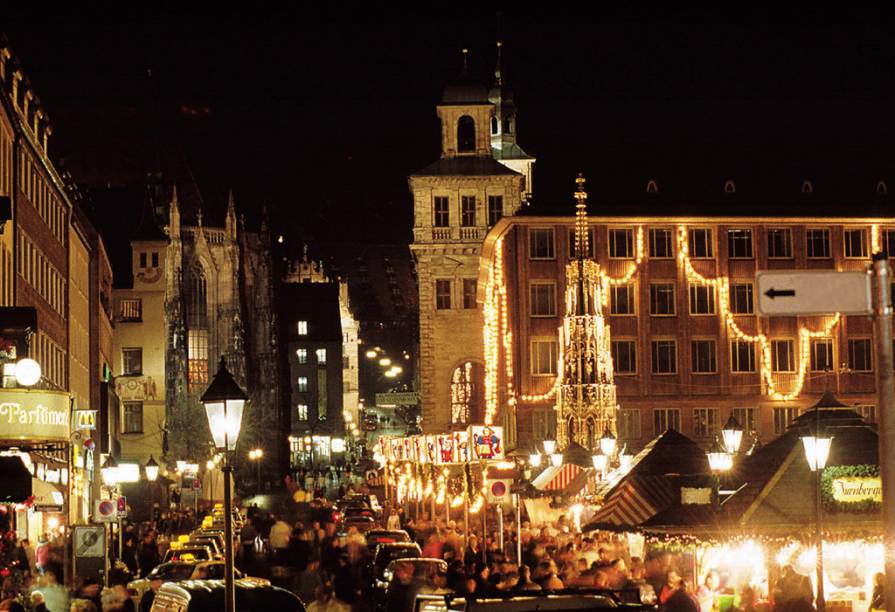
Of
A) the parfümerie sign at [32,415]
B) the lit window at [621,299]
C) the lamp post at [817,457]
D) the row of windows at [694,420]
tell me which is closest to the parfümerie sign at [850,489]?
the lamp post at [817,457]

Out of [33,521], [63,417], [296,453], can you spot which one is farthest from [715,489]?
[296,453]

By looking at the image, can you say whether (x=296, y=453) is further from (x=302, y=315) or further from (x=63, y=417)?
(x=63, y=417)

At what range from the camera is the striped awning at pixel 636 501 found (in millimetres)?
24641

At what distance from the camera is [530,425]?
75062mm

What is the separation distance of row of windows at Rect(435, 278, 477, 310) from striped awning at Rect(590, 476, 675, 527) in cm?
6879

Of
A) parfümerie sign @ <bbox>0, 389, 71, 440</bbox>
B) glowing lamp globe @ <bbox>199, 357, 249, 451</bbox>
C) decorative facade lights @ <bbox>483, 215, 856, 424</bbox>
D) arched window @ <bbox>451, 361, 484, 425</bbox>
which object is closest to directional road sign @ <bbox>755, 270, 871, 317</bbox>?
glowing lamp globe @ <bbox>199, 357, 249, 451</bbox>

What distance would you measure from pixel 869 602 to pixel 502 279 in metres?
58.0

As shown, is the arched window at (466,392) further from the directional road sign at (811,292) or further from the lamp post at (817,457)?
the directional road sign at (811,292)

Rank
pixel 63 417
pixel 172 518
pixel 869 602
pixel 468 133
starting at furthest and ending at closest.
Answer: pixel 468 133 < pixel 172 518 < pixel 63 417 < pixel 869 602

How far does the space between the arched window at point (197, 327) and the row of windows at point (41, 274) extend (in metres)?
56.8

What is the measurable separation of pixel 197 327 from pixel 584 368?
76.3m

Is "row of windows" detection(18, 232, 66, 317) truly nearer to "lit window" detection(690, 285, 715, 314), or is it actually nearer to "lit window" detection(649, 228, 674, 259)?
"lit window" detection(649, 228, 674, 259)

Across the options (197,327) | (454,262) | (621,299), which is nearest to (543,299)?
(621,299)

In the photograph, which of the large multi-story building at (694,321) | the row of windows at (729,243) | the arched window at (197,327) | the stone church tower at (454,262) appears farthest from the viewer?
the arched window at (197,327)
